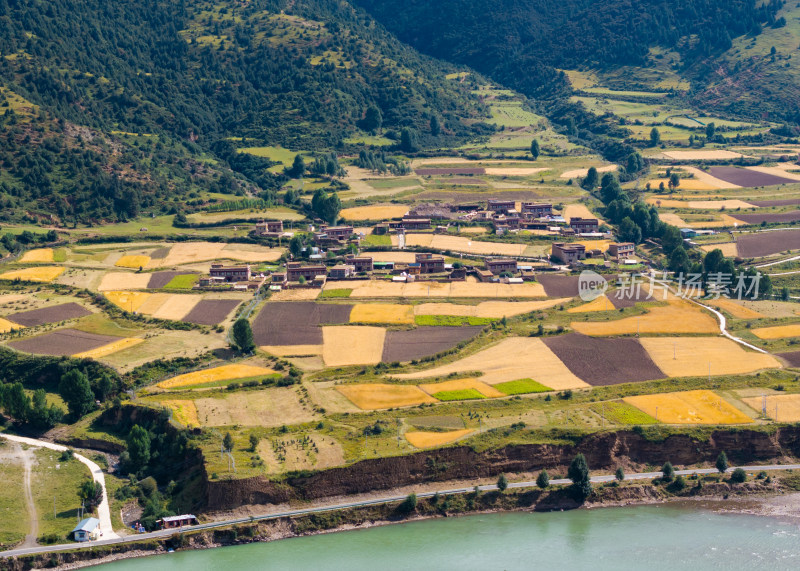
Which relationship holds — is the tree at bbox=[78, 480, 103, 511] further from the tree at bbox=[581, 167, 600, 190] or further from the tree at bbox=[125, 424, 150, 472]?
the tree at bbox=[581, 167, 600, 190]

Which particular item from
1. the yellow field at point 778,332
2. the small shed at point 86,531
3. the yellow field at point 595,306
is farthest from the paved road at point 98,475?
the yellow field at point 778,332

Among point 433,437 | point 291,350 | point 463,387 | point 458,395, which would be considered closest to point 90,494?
point 433,437

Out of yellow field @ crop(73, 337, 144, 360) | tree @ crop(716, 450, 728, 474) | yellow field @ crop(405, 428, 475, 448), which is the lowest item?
tree @ crop(716, 450, 728, 474)

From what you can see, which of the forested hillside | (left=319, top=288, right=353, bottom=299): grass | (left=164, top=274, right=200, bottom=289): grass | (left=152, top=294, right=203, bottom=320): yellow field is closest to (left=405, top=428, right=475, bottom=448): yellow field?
(left=319, top=288, right=353, bottom=299): grass

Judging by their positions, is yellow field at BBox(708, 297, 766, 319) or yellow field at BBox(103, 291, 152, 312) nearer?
yellow field at BBox(708, 297, 766, 319)

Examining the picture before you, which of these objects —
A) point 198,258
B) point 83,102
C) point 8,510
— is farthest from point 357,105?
point 8,510

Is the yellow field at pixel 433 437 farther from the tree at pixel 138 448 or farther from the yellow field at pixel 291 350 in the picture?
the yellow field at pixel 291 350

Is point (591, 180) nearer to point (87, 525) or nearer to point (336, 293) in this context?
point (336, 293)

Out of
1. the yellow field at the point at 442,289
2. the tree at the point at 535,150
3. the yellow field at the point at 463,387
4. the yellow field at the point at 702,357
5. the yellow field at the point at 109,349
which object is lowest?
the yellow field at the point at 463,387
